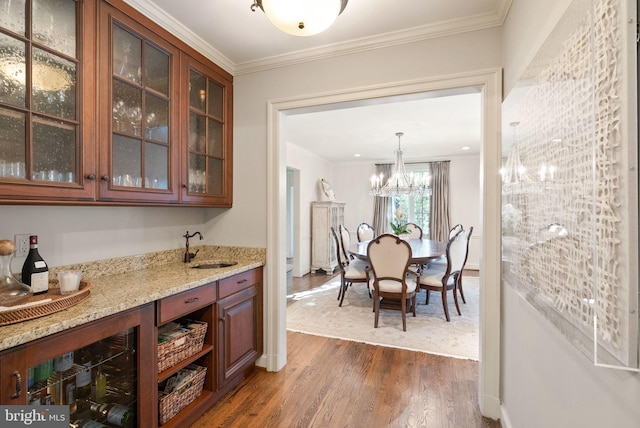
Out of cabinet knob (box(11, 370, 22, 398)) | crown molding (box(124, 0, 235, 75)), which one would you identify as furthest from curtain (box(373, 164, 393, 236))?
cabinet knob (box(11, 370, 22, 398))

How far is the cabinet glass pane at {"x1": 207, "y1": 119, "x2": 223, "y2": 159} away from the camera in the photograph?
2.38 meters

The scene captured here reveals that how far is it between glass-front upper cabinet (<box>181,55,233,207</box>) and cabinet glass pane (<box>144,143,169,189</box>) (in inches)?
5.6

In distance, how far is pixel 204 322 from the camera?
6.44ft

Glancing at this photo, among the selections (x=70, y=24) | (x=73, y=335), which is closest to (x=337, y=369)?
(x=73, y=335)

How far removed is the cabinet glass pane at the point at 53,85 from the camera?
4.34 feet

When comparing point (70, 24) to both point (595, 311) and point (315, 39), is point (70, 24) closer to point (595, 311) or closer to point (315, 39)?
point (315, 39)

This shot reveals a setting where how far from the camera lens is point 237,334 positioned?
2.17 metres

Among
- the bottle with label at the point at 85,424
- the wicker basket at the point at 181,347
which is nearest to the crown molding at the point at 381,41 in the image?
the wicker basket at the point at 181,347

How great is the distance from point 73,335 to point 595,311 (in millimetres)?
1743

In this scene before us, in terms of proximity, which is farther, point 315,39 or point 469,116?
point 469,116

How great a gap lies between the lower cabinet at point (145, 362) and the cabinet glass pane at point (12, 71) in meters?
1.00

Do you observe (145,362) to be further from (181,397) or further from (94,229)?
(94,229)

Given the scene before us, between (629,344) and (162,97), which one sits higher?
(162,97)

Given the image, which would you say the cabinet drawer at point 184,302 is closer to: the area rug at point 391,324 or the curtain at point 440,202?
the area rug at point 391,324
